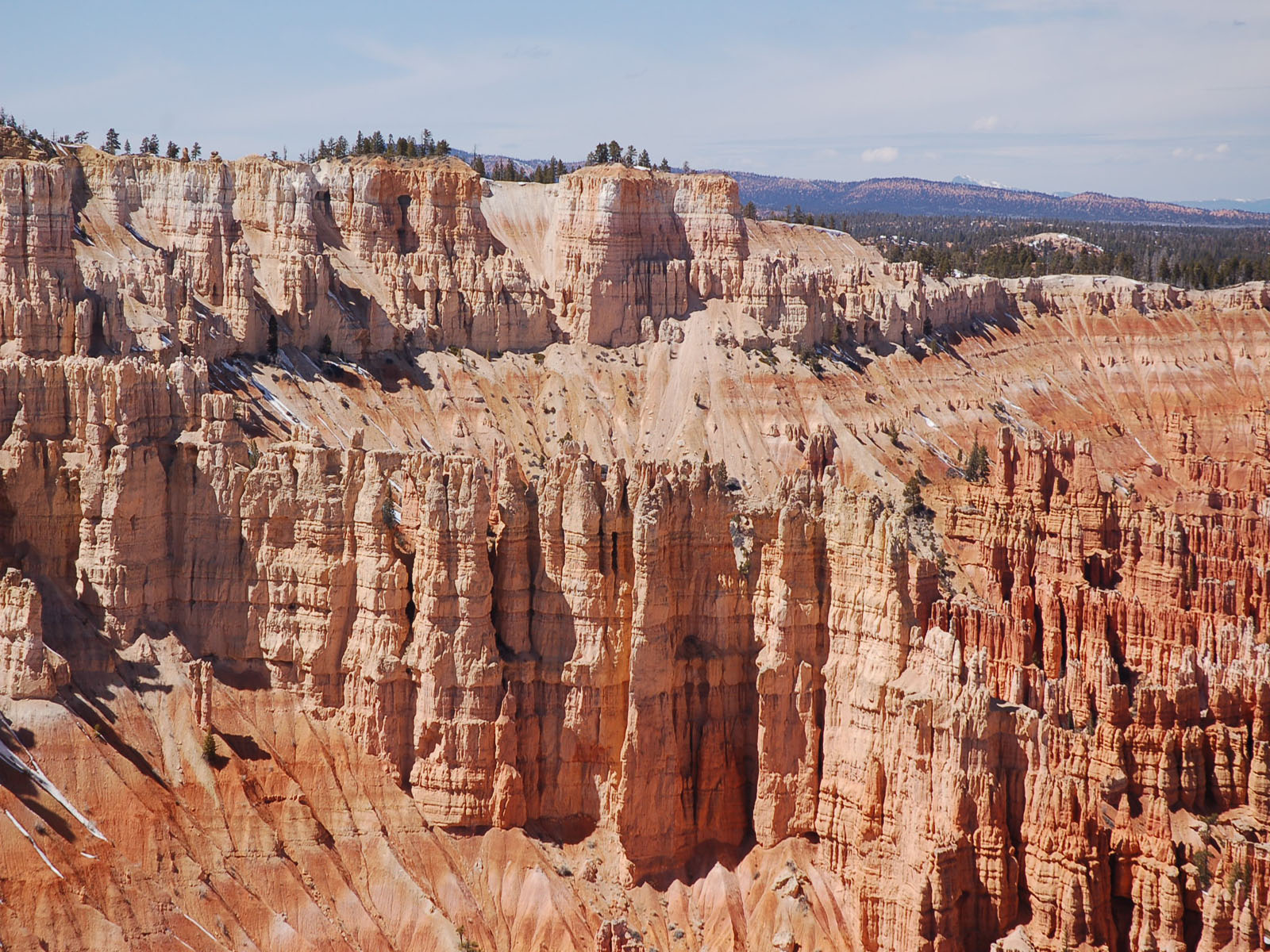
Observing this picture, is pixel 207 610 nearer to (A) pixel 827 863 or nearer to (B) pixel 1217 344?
(A) pixel 827 863

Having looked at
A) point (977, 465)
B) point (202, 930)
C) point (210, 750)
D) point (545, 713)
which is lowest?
point (202, 930)

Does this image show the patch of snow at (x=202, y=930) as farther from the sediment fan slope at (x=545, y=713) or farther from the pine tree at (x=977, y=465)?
the pine tree at (x=977, y=465)

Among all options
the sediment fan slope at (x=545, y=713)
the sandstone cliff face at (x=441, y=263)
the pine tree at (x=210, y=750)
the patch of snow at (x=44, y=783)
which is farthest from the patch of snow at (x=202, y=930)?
the sandstone cliff face at (x=441, y=263)

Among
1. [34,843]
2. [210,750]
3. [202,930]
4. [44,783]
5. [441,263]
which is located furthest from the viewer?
[441,263]

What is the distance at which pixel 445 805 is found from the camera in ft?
176

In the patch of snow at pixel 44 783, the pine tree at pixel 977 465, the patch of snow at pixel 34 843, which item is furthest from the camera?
the pine tree at pixel 977 465

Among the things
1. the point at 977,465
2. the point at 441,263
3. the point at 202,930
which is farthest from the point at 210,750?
the point at 977,465

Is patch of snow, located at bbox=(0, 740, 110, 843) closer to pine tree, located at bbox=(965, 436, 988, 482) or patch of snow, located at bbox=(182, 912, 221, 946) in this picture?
patch of snow, located at bbox=(182, 912, 221, 946)

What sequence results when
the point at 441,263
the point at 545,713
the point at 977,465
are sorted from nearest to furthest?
the point at 545,713 → the point at 977,465 → the point at 441,263

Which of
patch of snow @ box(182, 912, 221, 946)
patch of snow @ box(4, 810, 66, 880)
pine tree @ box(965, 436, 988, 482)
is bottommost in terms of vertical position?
patch of snow @ box(182, 912, 221, 946)

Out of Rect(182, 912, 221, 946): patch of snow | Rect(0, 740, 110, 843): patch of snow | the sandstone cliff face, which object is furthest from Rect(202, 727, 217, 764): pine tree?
the sandstone cliff face

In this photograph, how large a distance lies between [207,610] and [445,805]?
34.5ft

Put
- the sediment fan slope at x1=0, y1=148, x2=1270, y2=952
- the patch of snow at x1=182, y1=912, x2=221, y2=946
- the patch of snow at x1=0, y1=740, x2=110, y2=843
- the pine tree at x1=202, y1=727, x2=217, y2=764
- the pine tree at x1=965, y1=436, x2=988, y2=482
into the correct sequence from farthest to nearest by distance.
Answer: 1. the pine tree at x1=965, y1=436, x2=988, y2=482
2. the pine tree at x1=202, y1=727, x2=217, y2=764
3. the patch of snow at x1=0, y1=740, x2=110, y2=843
4. the patch of snow at x1=182, y1=912, x2=221, y2=946
5. the sediment fan slope at x1=0, y1=148, x2=1270, y2=952

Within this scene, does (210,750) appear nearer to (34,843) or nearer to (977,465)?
(34,843)
